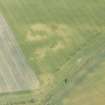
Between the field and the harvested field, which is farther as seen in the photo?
the field

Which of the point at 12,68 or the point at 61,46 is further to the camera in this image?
the point at 61,46

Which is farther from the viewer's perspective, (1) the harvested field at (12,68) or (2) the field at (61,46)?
(2) the field at (61,46)

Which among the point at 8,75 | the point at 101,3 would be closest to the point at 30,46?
the point at 8,75

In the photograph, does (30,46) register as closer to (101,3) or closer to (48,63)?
(48,63)
